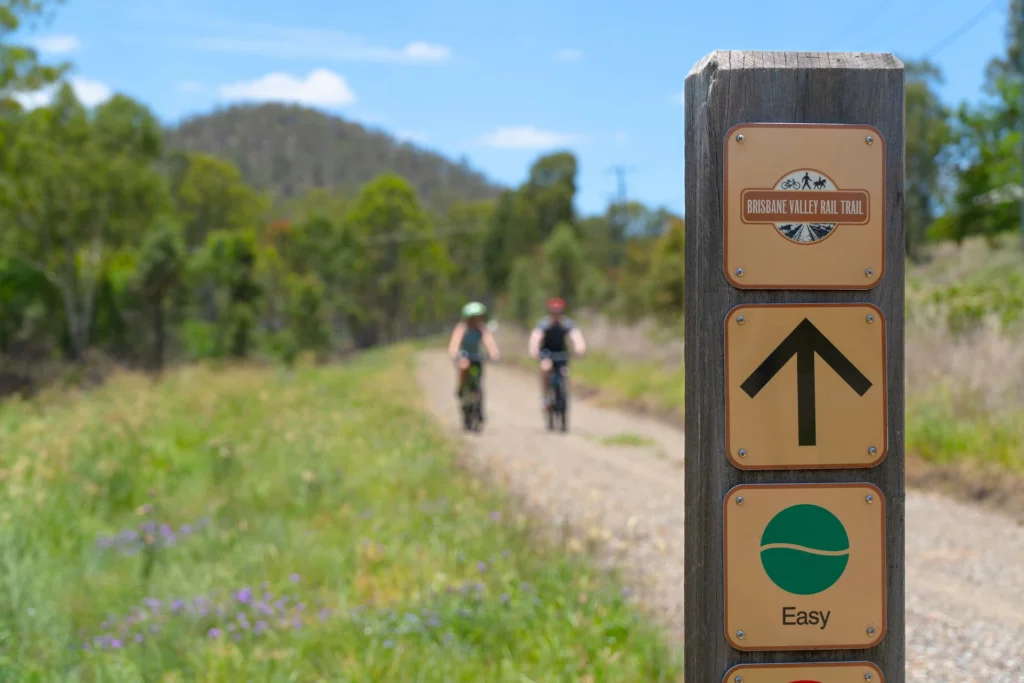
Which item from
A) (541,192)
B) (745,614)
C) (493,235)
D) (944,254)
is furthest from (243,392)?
(493,235)

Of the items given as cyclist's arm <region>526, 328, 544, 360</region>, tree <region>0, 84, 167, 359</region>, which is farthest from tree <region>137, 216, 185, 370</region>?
cyclist's arm <region>526, 328, 544, 360</region>

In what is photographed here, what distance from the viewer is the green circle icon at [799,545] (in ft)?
6.18

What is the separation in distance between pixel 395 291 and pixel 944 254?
165 ft

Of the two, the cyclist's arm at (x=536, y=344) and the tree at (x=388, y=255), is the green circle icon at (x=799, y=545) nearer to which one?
the cyclist's arm at (x=536, y=344)

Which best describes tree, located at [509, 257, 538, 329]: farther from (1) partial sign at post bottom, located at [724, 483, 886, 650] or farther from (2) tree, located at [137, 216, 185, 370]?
(1) partial sign at post bottom, located at [724, 483, 886, 650]

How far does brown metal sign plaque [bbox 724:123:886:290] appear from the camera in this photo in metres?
1.86

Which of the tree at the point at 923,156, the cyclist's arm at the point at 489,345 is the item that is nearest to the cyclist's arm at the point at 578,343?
the cyclist's arm at the point at 489,345

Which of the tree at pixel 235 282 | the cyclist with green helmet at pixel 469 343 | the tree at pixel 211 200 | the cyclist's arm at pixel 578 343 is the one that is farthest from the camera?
the tree at pixel 211 200

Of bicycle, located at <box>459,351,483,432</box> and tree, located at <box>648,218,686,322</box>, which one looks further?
tree, located at <box>648,218,686,322</box>

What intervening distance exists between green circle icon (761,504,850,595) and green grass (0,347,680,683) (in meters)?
1.71

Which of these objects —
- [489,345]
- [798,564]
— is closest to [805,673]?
[798,564]

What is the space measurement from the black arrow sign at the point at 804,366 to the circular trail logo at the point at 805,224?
17cm

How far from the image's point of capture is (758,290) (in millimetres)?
1880

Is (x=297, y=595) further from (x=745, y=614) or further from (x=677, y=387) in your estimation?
(x=677, y=387)
